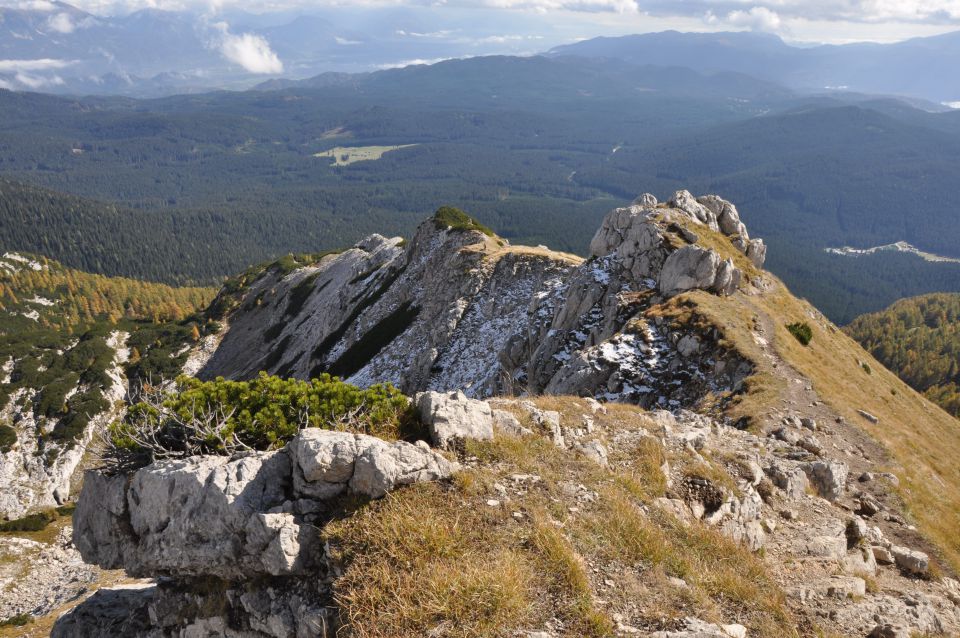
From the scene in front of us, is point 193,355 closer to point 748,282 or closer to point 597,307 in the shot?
point 597,307

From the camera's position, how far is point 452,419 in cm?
1584

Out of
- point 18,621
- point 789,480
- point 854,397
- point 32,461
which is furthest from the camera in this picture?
point 32,461

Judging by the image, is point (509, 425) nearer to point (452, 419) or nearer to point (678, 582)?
point (452, 419)

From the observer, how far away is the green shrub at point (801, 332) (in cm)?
4100

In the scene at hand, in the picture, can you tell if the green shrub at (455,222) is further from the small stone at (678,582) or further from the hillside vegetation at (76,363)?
the small stone at (678,582)

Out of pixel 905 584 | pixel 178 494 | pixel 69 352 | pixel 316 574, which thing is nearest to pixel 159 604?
pixel 178 494

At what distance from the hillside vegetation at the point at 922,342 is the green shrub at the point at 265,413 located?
136 meters

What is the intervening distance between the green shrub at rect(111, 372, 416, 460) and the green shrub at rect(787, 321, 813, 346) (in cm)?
3724

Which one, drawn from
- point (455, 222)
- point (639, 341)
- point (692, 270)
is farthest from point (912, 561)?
point (455, 222)

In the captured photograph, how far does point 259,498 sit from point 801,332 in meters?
42.8

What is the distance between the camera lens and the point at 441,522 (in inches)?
490

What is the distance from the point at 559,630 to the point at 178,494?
35.7 feet

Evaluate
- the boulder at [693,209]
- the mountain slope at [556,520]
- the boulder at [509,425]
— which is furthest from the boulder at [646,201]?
the boulder at [509,425]

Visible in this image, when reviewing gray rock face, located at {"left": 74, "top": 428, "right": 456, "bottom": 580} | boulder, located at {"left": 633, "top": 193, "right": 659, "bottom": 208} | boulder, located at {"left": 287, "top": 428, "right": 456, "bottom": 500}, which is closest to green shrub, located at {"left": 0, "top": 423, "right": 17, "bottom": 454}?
gray rock face, located at {"left": 74, "top": 428, "right": 456, "bottom": 580}
